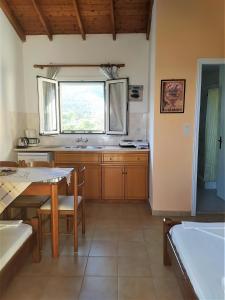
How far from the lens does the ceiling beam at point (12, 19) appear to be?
4004 millimetres

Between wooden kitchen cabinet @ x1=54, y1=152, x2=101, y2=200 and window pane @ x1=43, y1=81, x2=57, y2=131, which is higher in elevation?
window pane @ x1=43, y1=81, x2=57, y2=131

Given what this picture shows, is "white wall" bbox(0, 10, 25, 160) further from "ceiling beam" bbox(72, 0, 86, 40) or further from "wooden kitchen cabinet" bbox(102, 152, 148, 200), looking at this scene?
"wooden kitchen cabinet" bbox(102, 152, 148, 200)

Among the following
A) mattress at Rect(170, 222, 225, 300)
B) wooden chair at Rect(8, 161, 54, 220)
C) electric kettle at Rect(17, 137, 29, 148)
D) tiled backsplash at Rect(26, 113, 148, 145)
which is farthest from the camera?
tiled backsplash at Rect(26, 113, 148, 145)

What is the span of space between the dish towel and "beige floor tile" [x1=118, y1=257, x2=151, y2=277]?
118 centimetres

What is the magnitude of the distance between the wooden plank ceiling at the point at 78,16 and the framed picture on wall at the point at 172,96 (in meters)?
1.30

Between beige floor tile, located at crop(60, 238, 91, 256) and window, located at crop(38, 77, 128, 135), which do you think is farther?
window, located at crop(38, 77, 128, 135)

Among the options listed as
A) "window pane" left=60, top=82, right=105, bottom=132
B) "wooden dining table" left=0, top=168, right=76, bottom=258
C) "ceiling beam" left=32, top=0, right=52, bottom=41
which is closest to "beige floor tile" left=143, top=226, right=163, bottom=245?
"wooden dining table" left=0, top=168, right=76, bottom=258

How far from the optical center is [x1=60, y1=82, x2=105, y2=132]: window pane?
4.86 m

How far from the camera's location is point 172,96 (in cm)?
361

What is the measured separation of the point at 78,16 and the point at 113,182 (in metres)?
2.73

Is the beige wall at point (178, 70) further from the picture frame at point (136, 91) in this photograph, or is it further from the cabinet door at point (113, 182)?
the picture frame at point (136, 91)

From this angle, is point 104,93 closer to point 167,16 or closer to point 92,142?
point 92,142

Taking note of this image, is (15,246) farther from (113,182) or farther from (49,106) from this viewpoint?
(49,106)

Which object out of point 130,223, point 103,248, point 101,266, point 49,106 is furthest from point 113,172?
point 101,266
